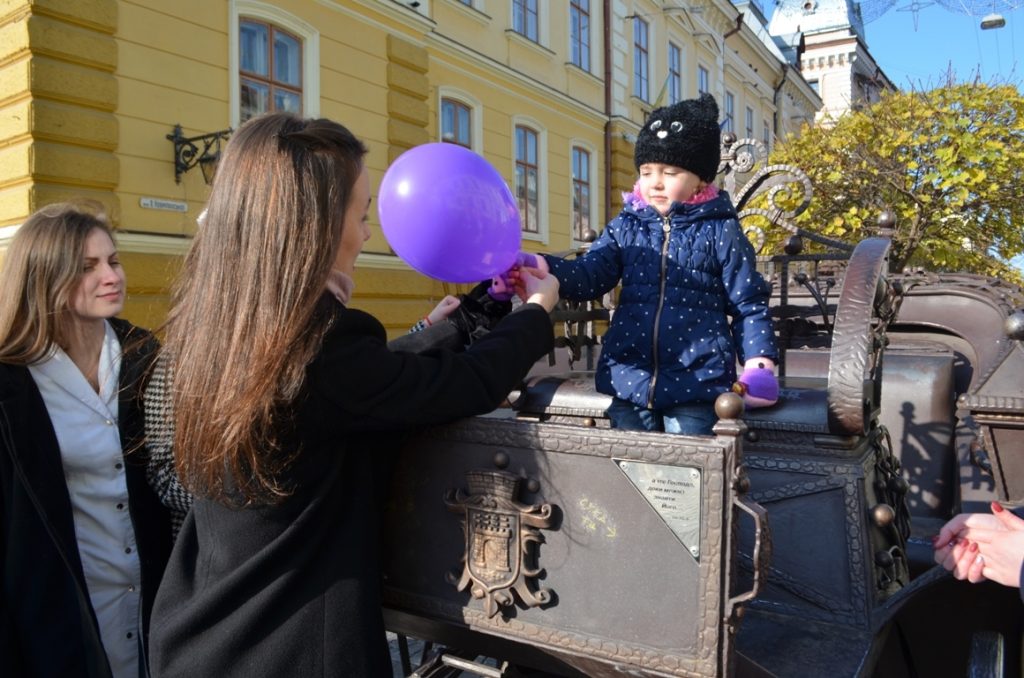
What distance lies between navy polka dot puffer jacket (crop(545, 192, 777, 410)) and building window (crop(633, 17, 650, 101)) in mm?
13881

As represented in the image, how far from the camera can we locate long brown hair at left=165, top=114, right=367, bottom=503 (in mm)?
1271

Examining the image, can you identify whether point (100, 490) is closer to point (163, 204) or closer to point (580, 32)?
point (163, 204)

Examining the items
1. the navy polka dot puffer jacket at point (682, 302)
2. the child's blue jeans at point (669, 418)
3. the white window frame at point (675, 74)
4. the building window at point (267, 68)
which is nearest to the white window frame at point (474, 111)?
the building window at point (267, 68)

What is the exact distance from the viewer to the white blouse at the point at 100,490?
1.86 metres

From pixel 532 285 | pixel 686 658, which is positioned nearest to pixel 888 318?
pixel 532 285

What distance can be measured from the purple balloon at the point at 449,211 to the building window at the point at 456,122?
9.04 m

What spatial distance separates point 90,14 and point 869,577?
7.13 meters

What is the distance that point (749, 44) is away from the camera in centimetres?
2214

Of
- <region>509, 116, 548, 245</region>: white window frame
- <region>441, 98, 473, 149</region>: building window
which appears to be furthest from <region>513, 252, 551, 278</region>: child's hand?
<region>509, 116, 548, 245</region>: white window frame

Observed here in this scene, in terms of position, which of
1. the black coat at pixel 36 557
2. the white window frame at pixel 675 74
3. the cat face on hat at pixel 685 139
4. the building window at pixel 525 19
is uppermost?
the white window frame at pixel 675 74

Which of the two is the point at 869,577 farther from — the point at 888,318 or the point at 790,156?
the point at 790,156

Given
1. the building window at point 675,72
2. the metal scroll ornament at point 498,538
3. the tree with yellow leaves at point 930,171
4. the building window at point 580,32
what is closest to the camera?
the metal scroll ornament at point 498,538

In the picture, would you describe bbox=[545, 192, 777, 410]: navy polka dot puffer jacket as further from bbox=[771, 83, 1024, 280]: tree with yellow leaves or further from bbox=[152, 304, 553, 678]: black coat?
bbox=[771, 83, 1024, 280]: tree with yellow leaves

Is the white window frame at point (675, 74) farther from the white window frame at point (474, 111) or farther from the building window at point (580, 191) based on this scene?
the white window frame at point (474, 111)
